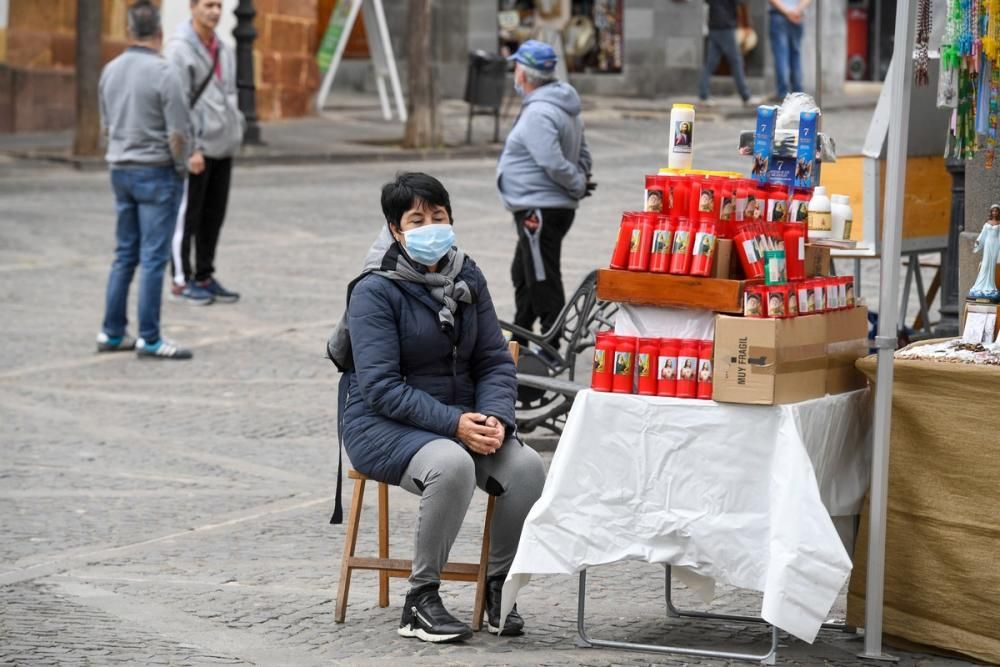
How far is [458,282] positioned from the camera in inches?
229

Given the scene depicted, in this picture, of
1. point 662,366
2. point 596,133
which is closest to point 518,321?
point 662,366

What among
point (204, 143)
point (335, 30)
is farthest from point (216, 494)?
point (335, 30)

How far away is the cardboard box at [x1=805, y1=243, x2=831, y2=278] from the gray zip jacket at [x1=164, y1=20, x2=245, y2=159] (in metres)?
6.47

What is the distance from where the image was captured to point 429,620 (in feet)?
18.2

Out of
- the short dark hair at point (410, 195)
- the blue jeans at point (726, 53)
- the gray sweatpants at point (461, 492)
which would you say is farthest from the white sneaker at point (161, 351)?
the blue jeans at point (726, 53)

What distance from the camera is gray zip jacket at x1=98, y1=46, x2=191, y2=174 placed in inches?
408

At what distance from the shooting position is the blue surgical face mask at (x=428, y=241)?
5.73 meters

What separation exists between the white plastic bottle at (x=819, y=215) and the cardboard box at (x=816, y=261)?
7.5 inches

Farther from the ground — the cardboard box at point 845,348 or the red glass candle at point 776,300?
the red glass candle at point 776,300

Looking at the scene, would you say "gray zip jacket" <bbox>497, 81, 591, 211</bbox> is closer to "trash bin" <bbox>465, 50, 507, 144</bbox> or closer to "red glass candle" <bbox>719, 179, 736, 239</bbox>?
"red glass candle" <bbox>719, 179, 736, 239</bbox>

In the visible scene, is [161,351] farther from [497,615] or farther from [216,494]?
[497,615]

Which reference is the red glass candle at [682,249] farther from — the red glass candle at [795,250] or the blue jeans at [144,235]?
the blue jeans at [144,235]

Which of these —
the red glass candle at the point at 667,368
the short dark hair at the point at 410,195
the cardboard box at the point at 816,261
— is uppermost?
the short dark hair at the point at 410,195

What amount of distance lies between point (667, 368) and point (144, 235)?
560 cm
